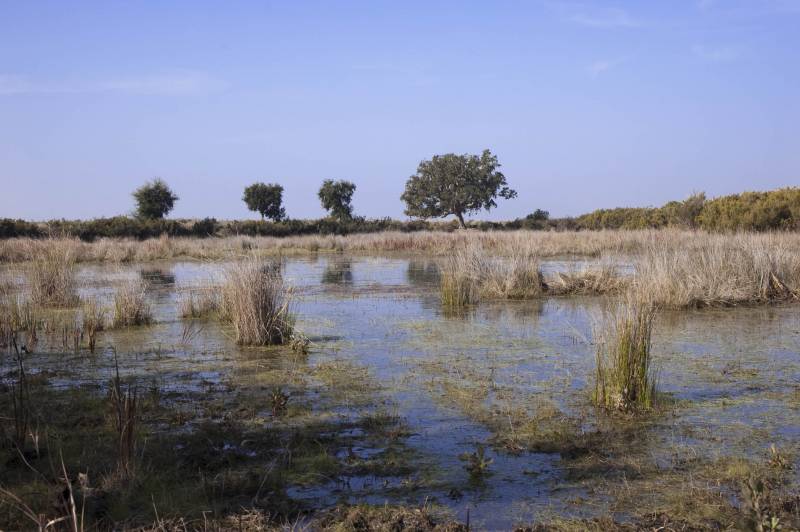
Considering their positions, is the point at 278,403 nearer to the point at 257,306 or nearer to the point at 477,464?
the point at 477,464

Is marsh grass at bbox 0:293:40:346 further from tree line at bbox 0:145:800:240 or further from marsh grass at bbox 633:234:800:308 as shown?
tree line at bbox 0:145:800:240

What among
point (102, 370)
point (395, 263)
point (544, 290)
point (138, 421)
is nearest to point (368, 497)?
point (138, 421)

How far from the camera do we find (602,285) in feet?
47.9

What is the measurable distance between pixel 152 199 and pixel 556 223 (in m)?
26.5

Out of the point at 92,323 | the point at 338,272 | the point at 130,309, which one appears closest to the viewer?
the point at 92,323

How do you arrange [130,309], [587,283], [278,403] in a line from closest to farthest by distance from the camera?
1. [278,403]
2. [130,309]
3. [587,283]

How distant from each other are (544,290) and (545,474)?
34.2ft

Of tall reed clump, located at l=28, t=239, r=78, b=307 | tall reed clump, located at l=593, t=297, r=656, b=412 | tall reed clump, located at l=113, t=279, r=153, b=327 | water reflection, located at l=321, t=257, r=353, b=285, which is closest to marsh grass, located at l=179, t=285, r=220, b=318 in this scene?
tall reed clump, located at l=113, t=279, r=153, b=327

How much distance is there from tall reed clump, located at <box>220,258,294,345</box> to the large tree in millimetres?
45395

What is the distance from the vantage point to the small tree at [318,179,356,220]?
55.5 m

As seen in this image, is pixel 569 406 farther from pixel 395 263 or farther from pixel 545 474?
pixel 395 263

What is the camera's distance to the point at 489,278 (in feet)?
47.1

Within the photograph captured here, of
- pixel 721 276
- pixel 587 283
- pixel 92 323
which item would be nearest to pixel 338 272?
pixel 587 283

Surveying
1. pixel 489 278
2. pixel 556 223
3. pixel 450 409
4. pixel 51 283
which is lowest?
pixel 450 409
